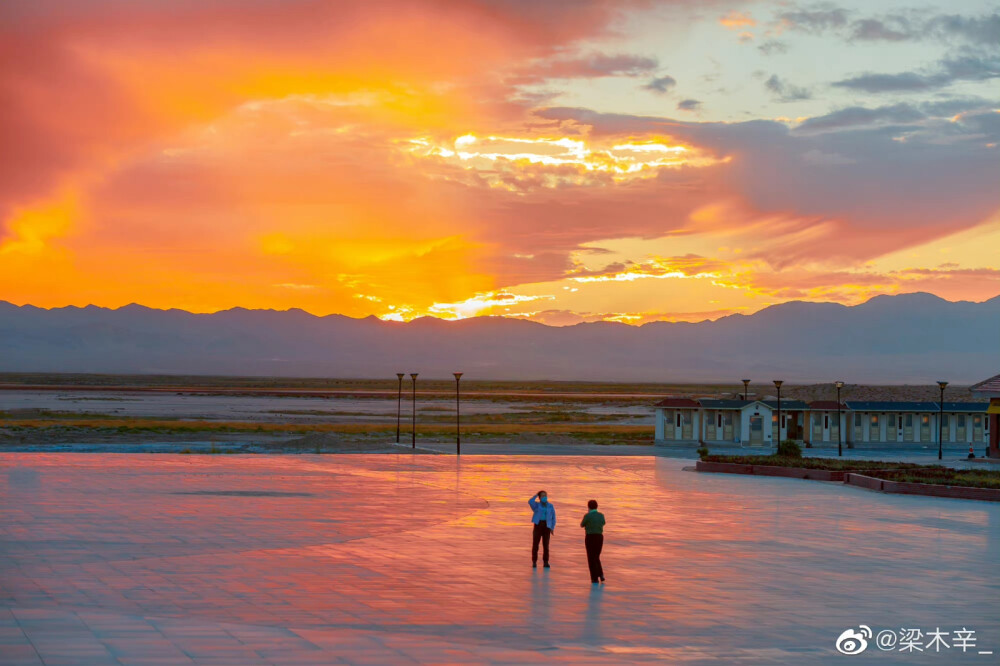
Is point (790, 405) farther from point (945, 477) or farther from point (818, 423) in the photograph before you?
point (945, 477)

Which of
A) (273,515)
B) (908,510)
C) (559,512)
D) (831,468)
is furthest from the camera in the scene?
Answer: (831,468)

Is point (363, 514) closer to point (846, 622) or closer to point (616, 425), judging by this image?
point (846, 622)

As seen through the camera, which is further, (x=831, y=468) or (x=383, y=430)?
(x=383, y=430)

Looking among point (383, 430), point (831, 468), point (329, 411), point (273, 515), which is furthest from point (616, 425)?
point (273, 515)

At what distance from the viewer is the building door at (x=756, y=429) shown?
64.6m

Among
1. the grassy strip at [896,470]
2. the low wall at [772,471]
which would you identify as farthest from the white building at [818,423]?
the low wall at [772,471]

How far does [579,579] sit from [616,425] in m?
77.3

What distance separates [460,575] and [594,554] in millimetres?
2304

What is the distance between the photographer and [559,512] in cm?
2872

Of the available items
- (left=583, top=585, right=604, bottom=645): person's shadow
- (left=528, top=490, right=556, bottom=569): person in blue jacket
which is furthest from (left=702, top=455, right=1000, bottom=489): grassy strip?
(left=583, top=585, right=604, bottom=645): person's shadow

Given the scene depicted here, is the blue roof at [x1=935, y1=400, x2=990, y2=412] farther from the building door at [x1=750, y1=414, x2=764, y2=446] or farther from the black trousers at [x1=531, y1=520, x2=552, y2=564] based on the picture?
the black trousers at [x1=531, y1=520, x2=552, y2=564]

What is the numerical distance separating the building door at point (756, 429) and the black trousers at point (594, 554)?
4856 cm

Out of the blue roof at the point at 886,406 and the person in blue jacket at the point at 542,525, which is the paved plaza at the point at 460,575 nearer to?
the person in blue jacket at the point at 542,525

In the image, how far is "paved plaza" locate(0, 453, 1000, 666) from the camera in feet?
42.6
